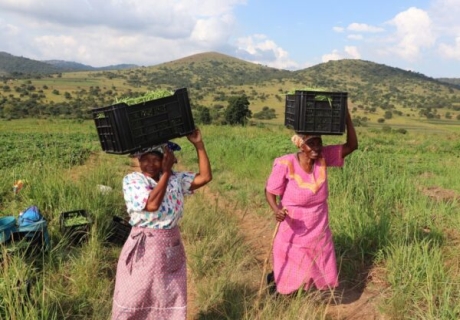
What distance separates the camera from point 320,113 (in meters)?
2.83

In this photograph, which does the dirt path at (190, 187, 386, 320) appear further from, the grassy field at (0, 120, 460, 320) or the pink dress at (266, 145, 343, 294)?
the pink dress at (266, 145, 343, 294)

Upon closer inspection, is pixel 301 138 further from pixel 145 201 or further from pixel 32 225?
pixel 32 225

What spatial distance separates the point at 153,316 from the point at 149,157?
0.99 m

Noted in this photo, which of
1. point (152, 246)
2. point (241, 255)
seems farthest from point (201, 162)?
point (241, 255)

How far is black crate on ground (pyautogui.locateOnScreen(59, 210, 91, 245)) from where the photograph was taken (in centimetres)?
389

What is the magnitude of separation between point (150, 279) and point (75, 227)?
6.29 ft

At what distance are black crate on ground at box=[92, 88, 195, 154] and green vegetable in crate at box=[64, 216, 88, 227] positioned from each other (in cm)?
198

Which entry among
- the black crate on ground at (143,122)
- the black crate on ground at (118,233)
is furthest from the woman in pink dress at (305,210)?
the black crate on ground at (118,233)

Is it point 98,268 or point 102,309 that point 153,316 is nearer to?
point 102,309

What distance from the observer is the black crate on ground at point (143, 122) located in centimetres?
212

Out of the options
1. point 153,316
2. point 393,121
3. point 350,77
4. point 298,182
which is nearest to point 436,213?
point 298,182

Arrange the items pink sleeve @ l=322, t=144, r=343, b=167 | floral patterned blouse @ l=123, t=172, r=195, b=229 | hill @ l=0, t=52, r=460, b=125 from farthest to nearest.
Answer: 1. hill @ l=0, t=52, r=460, b=125
2. pink sleeve @ l=322, t=144, r=343, b=167
3. floral patterned blouse @ l=123, t=172, r=195, b=229

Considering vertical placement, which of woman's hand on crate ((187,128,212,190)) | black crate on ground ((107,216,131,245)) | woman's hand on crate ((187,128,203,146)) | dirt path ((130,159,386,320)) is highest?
woman's hand on crate ((187,128,203,146))

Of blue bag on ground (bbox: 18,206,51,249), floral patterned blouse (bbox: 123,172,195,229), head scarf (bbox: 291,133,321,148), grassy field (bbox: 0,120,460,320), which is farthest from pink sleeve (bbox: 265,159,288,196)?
blue bag on ground (bbox: 18,206,51,249)
